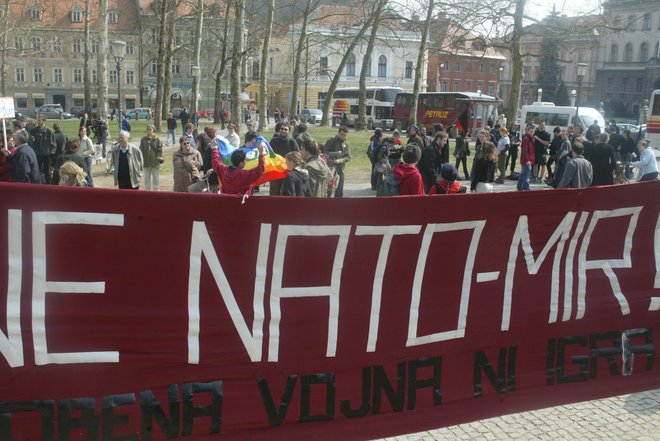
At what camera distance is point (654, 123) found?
115 ft

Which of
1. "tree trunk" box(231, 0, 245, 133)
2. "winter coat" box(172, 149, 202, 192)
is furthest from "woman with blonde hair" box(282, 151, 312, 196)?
"tree trunk" box(231, 0, 245, 133)

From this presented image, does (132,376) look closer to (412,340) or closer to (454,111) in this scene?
(412,340)

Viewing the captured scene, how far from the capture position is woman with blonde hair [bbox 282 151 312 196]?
7531 millimetres

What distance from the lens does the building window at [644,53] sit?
3403 inches

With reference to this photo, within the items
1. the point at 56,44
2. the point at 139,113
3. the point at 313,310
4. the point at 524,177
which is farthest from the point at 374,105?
the point at 313,310

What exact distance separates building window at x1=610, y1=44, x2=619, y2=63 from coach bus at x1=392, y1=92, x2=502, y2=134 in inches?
2087

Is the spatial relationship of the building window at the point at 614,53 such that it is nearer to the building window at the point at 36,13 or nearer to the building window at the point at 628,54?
the building window at the point at 628,54

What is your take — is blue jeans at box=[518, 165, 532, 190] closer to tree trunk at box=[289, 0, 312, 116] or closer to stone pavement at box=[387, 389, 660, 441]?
stone pavement at box=[387, 389, 660, 441]

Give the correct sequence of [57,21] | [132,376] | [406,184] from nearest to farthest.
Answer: [132,376]
[406,184]
[57,21]

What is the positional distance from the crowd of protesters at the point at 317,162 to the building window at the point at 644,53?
75131 mm

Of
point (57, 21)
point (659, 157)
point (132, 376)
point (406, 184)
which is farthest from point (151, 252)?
point (57, 21)

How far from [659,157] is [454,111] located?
1551 cm

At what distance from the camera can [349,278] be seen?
4.27 m

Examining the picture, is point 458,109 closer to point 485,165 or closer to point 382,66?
point 485,165
